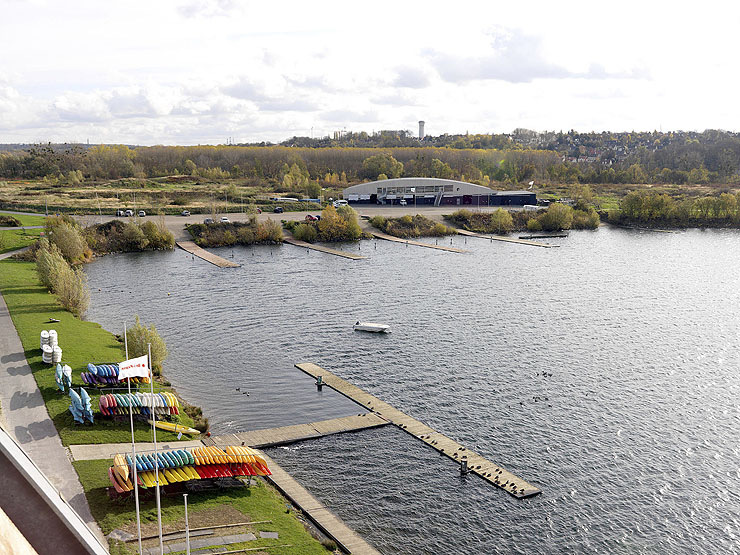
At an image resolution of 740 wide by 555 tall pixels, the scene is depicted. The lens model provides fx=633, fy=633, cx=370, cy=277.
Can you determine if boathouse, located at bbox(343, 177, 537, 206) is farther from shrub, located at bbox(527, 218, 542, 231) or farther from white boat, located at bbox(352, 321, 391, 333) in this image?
white boat, located at bbox(352, 321, 391, 333)

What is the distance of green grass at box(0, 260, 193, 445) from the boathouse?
331 feet

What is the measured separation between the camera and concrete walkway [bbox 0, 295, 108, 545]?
3247 centimetres

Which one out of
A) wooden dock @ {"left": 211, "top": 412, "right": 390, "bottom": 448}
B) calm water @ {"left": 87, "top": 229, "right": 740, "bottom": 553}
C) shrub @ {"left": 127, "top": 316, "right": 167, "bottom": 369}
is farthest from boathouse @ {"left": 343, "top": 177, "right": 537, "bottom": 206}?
wooden dock @ {"left": 211, "top": 412, "right": 390, "bottom": 448}

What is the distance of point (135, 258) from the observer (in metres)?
109

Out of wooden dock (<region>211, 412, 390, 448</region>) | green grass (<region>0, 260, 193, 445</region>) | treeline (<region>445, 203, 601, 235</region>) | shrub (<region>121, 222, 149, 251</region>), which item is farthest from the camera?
treeline (<region>445, 203, 601, 235</region>)

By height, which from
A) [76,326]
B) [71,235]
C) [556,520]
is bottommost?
[556,520]

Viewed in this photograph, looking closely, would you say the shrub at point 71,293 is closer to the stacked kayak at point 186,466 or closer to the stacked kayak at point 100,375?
the stacked kayak at point 100,375

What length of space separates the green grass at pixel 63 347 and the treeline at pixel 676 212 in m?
138

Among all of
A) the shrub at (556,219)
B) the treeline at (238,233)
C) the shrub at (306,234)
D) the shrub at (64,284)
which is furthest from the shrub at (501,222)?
the shrub at (64,284)

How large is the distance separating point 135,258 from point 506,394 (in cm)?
7822

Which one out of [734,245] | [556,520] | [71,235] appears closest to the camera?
[556,520]

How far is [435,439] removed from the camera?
44.0m

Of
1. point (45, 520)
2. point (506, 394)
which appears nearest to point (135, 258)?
point (506, 394)

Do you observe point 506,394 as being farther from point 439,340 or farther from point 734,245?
point 734,245
